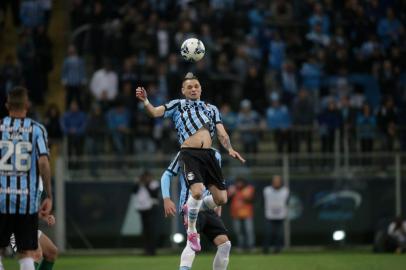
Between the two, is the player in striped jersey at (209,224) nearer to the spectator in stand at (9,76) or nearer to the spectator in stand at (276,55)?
the spectator in stand at (9,76)

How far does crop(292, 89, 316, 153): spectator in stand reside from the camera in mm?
26578

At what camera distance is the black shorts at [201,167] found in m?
13.4

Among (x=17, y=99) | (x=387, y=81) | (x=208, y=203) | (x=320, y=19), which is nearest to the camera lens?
(x=17, y=99)

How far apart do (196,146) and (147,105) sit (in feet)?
2.75

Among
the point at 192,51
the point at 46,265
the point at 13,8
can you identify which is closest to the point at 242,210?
the point at 13,8

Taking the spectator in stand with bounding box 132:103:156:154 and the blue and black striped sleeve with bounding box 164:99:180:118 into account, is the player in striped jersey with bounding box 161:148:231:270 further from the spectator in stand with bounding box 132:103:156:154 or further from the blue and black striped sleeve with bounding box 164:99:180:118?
the spectator in stand with bounding box 132:103:156:154

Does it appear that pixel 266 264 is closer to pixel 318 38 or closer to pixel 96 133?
pixel 96 133

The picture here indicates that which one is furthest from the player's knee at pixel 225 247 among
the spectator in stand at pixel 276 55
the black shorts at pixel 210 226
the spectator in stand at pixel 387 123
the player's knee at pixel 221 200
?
the spectator in stand at pixel 276 55

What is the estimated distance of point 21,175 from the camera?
11.3 meters

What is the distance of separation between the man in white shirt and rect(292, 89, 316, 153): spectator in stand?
1.13 m

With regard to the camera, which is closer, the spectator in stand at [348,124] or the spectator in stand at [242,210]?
the spectator in stand at [348,124]

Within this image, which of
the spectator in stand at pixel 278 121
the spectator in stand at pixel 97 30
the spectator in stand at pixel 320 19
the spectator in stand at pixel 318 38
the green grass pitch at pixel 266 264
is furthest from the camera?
the spectator in stand at pixel 320 19

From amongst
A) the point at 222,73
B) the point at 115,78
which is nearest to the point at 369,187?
the point at 222,73

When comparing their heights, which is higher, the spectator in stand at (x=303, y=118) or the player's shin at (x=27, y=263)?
the spectator in stand at (x=303, y=118)
